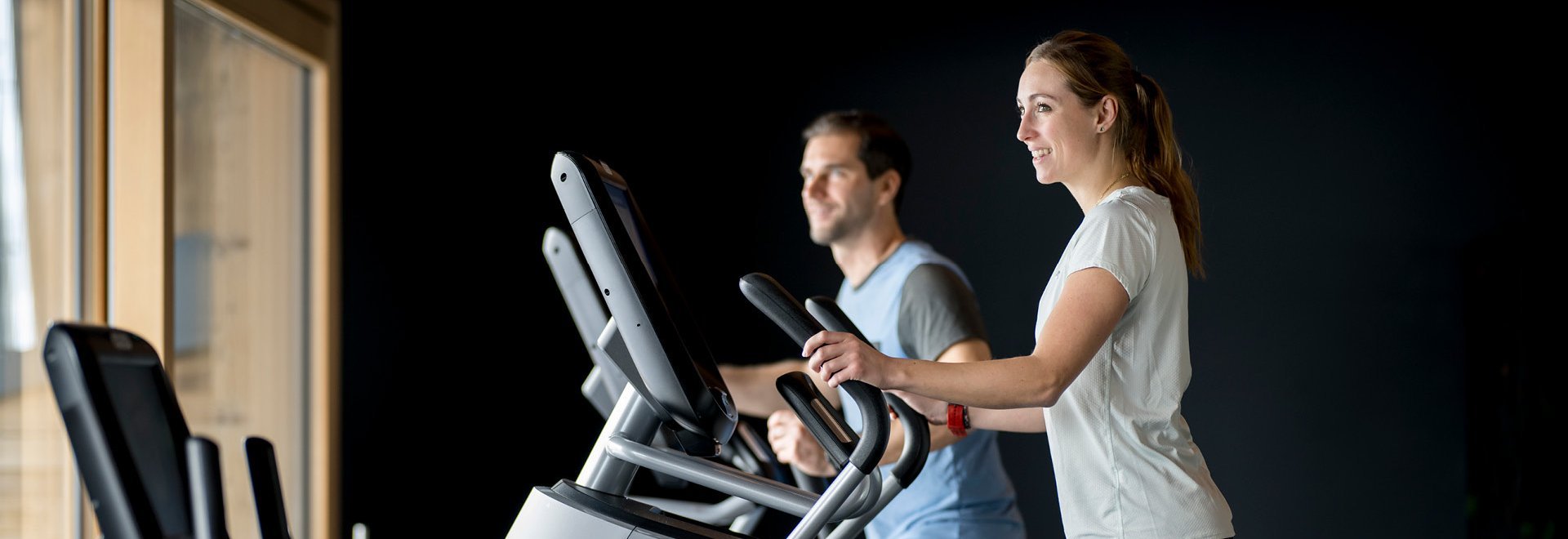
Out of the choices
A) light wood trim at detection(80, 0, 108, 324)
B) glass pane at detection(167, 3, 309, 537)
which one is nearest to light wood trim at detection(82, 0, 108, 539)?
light wood trim at detection(80, 0, 108, 324)

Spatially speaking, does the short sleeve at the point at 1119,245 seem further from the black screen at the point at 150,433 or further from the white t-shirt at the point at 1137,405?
the black screen at the point at 150,433

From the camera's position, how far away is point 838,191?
2314mm

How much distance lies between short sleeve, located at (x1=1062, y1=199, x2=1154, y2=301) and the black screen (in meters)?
0.89

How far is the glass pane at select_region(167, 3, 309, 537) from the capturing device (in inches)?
106

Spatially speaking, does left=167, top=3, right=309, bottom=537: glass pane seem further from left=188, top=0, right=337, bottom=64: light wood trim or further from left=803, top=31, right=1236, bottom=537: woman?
left=803, top=31, right=1236, bottom=537: woman

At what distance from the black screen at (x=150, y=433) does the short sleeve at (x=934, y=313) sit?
4.01 feet

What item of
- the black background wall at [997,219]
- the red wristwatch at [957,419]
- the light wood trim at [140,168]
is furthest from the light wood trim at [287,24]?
the red wristwatch at [957,419]

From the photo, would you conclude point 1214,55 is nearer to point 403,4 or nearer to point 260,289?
point 403,4

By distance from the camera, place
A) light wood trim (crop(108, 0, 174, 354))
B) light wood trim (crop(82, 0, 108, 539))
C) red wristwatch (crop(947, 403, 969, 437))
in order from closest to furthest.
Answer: red wristwatch (crop(947, 403, 969, 437))
light wood trim (crop(82, 0, 108, 539))
light wood trim (crop(108, 0, 174, 354))

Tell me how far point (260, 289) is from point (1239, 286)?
2.58m

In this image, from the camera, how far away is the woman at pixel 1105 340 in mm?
1217

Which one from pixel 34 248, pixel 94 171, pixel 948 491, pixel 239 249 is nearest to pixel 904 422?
pixel 948 491

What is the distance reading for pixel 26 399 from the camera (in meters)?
2.07

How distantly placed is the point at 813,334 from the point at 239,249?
84.7 inches
